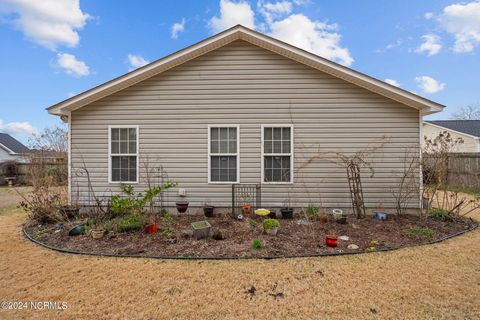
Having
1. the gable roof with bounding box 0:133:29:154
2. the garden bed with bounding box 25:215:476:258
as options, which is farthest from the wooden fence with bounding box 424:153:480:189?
the gable roof with bounding box 0:133:29:154

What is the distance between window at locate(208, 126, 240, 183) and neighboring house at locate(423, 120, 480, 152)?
17133 millimetres

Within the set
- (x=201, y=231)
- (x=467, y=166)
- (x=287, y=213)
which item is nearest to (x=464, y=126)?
(x=467, y=166)

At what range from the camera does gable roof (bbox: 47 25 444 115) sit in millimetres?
6051

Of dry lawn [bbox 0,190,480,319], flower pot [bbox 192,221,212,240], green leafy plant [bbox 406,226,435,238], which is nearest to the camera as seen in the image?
dry lawn [bbox 0,190,480,319]

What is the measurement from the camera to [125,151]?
6691 mm

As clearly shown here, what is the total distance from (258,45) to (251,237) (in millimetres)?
5016

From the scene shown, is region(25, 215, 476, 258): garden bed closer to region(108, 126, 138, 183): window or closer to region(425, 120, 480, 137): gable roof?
region(108, 126, 138, 183): window

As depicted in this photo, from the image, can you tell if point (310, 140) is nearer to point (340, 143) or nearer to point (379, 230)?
point (340, 143)

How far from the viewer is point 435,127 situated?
19547 millimetres

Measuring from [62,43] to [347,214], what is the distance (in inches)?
563

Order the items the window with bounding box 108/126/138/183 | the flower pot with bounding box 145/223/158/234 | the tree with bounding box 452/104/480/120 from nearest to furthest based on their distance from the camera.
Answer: the flower pot with bounding box 145/223/158/234
the window with bounding box 108/126/138/183
the tree with bounding box 452/104/480/120

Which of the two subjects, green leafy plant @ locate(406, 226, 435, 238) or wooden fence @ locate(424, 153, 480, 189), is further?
wooden fence @ locate(424, 153, 480, 189)

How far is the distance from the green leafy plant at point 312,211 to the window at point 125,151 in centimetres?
488

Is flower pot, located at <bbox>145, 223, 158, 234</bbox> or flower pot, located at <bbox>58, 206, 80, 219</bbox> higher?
flower pot, located at <bbox>58, 206, 80, 219</bbox>
